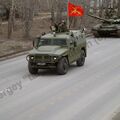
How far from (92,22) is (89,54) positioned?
833 inches

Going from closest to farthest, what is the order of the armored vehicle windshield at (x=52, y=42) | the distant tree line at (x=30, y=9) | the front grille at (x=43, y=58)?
the front grille at (x=43, y=58) < the armored vehicle windshield at (x=52, y=42) < the distant tree line at (x=30, y=9)

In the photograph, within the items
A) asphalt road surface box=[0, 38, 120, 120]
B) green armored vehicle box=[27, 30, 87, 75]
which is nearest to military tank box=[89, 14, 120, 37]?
asphalt road surface box=[0, 38, 120, 120]

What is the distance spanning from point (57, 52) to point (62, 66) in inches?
25.1

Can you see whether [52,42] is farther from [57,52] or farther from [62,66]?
[62,66]

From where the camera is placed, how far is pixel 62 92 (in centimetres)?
1417

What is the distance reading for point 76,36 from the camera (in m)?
18.9

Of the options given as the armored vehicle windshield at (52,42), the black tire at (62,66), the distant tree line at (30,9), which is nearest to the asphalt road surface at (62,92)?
the black tire at (62,66)

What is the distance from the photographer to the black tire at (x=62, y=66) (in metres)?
16.9

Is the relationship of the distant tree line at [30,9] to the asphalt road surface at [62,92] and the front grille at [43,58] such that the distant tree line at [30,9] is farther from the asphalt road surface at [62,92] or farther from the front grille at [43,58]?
the front grille at [43,58]

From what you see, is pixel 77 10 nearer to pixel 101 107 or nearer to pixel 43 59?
pixel 43 59

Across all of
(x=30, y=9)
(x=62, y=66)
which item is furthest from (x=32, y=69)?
(x=30, y=9)

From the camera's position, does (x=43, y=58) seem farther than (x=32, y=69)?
No

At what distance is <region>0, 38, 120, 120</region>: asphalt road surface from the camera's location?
1167 cm

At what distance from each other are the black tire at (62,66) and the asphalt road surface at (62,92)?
24 cm
